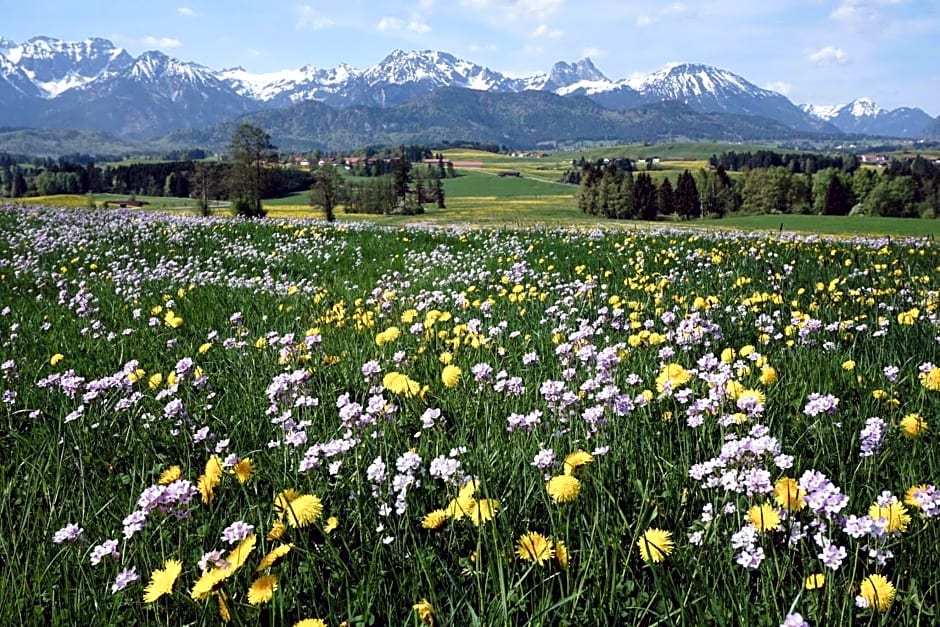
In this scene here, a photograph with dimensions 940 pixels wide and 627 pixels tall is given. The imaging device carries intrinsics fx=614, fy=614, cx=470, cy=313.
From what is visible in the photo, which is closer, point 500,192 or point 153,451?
point 153,451

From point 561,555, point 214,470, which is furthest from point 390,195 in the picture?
point 561,555

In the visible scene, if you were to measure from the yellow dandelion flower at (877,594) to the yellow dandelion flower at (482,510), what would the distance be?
3.32 feet

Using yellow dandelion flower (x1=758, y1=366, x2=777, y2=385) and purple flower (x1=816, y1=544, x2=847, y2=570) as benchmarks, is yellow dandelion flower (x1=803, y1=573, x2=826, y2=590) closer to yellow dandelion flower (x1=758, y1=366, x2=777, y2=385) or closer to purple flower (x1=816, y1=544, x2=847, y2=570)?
purple flower (x1=816, y1=544, x2=847, y2=570)

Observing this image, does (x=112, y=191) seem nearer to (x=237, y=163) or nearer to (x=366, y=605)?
(x=237, y=163)

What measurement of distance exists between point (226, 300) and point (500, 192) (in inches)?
5408

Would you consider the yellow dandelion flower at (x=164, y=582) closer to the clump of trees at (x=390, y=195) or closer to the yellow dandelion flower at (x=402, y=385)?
the yellow dandelion flower at (x=402, y=385)

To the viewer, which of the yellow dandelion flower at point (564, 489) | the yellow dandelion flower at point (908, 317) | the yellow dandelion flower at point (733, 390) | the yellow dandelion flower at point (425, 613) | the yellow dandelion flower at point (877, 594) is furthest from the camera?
the yellow dandelion flower at point (908, 317)

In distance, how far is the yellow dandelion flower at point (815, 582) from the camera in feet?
5.57


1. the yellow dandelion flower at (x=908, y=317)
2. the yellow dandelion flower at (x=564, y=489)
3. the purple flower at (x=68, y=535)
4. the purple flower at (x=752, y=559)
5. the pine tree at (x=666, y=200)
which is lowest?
the purple flower at (x=68, y=535)

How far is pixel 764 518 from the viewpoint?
1.83 metres

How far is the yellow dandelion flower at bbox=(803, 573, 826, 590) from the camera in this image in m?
1.70

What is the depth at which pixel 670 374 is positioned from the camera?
10.4 ft

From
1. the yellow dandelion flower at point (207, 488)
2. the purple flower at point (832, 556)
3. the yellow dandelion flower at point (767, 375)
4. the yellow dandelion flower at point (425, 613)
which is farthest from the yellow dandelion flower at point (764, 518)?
the yellow dandelion flower at point (207, 488)

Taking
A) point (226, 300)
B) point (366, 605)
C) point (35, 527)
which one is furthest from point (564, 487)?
point (226, 300)
